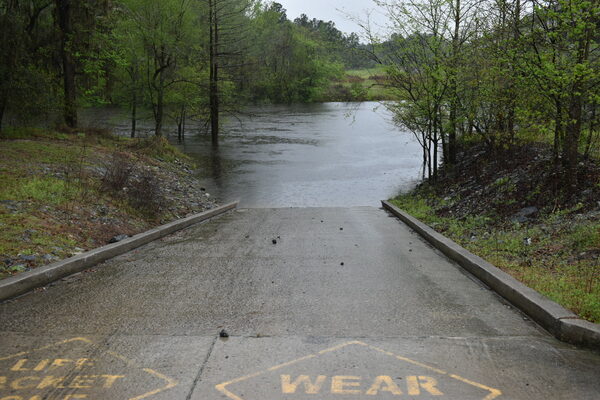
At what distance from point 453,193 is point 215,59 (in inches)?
936

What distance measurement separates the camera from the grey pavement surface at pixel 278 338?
11.5 ft

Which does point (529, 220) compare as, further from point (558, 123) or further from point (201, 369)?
point (201, 369)

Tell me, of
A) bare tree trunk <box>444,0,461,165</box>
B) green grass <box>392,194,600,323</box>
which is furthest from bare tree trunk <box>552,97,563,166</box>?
→ bare tree trunk <box>444,0,461,165</box>

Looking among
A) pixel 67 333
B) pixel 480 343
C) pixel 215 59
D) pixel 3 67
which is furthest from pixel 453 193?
pixel 215 59

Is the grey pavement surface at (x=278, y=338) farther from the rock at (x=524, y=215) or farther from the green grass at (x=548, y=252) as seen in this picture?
the rock at (x=524, y=215)

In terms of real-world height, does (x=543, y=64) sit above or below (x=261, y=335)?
above

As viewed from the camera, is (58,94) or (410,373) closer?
(410,373)

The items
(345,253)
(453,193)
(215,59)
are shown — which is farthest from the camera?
(215,59)

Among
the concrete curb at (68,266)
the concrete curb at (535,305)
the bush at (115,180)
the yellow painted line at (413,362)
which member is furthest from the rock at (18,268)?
the concrete curb at (535,305)

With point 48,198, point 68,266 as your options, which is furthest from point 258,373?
point 48,198

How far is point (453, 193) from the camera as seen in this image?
15750 millimetres

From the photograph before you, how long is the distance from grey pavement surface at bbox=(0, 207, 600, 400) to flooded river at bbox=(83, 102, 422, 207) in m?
12.1

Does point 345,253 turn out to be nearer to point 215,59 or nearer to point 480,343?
point 480,343

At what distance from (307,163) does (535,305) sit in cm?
2409
